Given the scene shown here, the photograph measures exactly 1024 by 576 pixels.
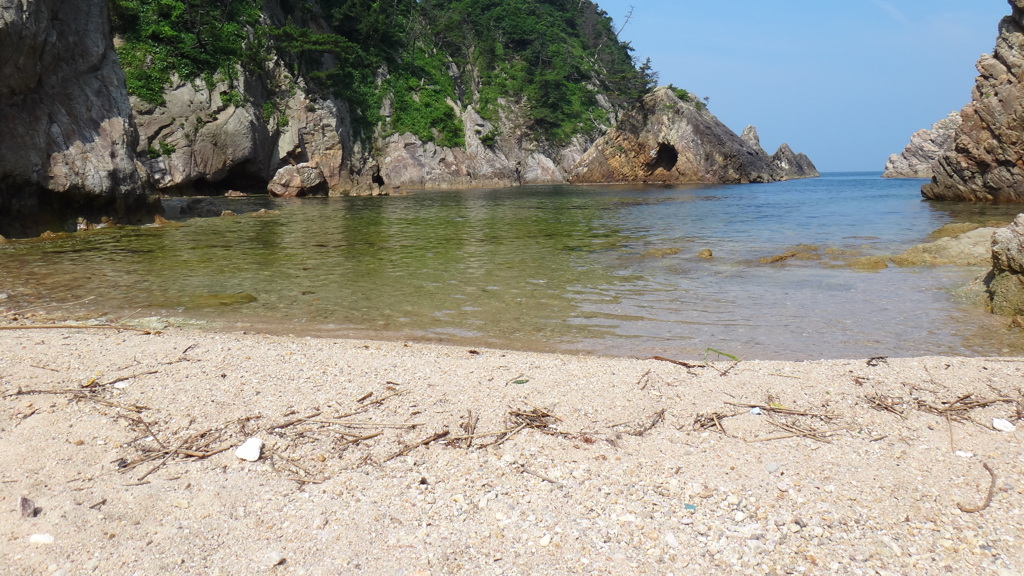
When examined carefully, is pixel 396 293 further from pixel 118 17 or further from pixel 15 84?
pixel 118 17

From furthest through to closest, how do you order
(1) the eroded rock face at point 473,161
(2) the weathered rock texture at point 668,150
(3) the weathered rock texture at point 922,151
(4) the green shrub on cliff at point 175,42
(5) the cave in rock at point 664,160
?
Answer: 1. (3) the weathered rock texture at point 922,151
2. (5) the cave in rock at point 664,160
3. (2) the weathered rock texture at point 668,150
4. (1) the eroded rock face at point 473,161
5. (4) the green shrub on cliff at point 175,42

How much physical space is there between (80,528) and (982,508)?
3.77 metres

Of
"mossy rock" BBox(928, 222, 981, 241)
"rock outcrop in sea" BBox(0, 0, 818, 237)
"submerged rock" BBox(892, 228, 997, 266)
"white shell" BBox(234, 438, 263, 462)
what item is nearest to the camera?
"white shell" BBox(234, 438, 263, 462)

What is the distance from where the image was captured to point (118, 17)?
2662 centimetres

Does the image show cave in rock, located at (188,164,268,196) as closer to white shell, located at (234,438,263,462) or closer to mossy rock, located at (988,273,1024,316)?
white shell, located at (234,438,263,462)

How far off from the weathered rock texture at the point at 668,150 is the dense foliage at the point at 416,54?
708 centimetres

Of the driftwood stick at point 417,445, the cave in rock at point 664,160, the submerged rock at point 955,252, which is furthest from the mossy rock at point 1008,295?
the cave in rock at point 664,160

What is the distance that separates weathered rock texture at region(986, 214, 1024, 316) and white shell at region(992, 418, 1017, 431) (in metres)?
4.16

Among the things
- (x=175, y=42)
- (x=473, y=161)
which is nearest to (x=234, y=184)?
(x=175, y=42)

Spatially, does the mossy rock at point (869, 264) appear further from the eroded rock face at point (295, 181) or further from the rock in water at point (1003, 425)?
the eroded rock face at point (295, 181)

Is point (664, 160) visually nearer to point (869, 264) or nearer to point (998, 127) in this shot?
point (998, 127)

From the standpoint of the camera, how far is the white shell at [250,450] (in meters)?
3.29

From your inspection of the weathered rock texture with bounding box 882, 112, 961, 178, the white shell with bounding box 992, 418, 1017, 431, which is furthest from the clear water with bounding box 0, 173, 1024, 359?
the weathered rock texture with bounding box 882, 112, 961, 178

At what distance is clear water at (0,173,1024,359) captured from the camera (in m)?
6.58
